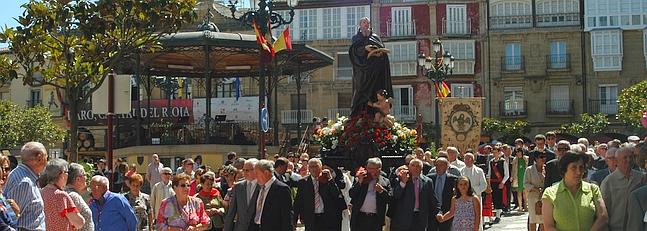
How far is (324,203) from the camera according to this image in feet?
40.0

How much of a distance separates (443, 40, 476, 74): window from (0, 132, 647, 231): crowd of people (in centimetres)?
3655

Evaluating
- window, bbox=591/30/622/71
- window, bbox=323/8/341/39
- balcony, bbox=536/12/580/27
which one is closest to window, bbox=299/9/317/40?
window, bbox=323/8/341/39

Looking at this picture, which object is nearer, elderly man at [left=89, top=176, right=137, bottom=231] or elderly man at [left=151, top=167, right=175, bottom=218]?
elderly man at [left=89, top=176, right=137, bottom=231]

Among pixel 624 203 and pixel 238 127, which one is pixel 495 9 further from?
pixel 624 203

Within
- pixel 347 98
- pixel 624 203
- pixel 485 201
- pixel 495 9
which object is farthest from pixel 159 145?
pixel 495 9

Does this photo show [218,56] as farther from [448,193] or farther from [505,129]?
[505,129]

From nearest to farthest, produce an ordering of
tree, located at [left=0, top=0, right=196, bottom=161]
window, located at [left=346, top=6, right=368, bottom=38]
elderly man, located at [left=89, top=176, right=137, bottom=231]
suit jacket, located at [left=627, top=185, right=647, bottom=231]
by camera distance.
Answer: suit jacket, located at [left=627, top=185, right=647, bottom=231], elderly man, located at [left=89, top=176, right=137, bottom=231], tree, located at [left=0, top=0, right=196, bottom=161], window, located at [left=346, top=6, right=368, bottom=38]

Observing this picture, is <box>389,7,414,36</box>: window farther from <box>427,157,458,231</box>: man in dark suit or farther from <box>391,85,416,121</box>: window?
<box>427,157,458,231</box>: man in dark suit

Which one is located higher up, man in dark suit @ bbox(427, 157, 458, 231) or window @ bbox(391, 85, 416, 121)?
window @ bbox(391, 85, 416, 121)

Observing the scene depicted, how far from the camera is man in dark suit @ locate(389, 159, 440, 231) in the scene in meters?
12.0

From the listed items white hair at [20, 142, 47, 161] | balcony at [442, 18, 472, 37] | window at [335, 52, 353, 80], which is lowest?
white hair at [20, 142, 47, 161]

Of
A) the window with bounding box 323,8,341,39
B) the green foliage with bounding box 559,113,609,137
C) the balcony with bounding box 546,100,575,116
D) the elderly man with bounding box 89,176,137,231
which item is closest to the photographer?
the elderly man with bounding box 89,176,137,231

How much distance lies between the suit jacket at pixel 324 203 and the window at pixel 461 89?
132 ft

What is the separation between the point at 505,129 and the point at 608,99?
265 inches
